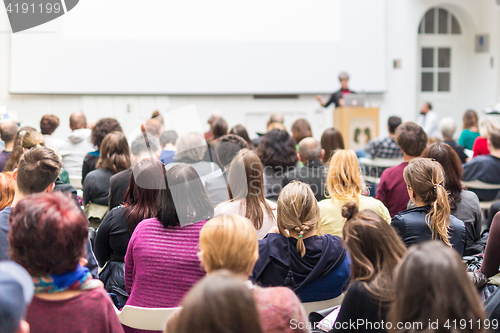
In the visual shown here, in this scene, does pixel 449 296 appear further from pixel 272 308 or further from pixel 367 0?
pixel 367 0

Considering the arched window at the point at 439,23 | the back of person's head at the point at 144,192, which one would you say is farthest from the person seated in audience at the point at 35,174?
the arched window at the point at 439,23

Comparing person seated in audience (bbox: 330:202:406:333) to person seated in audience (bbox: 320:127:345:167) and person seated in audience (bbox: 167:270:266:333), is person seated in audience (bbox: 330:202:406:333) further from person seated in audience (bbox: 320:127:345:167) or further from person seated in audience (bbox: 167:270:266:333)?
person seated in audience (bbox: 320:127:345:167)

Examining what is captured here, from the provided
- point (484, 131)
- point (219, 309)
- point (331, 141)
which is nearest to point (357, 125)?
point (484, 131)

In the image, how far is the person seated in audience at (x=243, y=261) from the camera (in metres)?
1.26

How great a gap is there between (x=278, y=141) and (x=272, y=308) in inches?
97.2

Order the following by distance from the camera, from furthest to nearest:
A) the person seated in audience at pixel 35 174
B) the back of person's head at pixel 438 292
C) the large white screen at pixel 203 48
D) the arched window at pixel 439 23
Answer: the arched window at pixel 439 23 < the large white screen at pixel 203 48 < the person seated in audience at pixel 35 174 < the back of person's head at pixel 438 292

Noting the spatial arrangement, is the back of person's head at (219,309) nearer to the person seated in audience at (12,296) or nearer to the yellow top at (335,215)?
the person seated in audience at (12,296)

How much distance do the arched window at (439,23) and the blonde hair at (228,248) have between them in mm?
8558

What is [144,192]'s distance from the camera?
2.25 metres

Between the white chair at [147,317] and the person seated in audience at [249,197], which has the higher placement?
the person seated in audience at [249,197]

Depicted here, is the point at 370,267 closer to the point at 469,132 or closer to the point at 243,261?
the point at 243,261

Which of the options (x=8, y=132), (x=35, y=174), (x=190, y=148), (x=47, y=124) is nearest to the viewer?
(x=35, y=174)

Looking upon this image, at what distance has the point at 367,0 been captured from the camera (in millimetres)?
8242

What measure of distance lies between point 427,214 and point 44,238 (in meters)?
1.64
